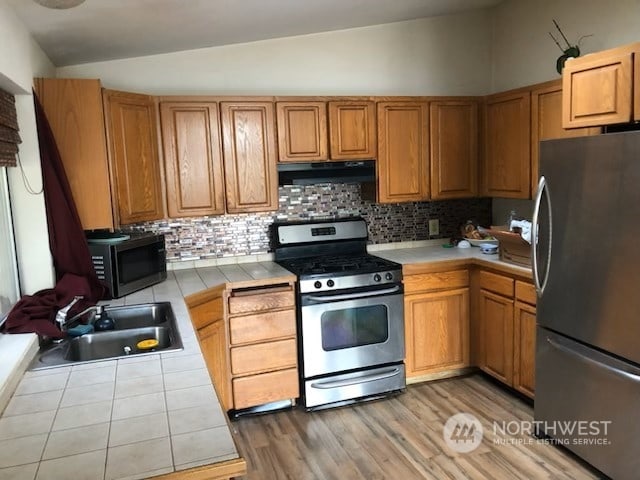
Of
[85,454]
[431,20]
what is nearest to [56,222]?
[85,454]

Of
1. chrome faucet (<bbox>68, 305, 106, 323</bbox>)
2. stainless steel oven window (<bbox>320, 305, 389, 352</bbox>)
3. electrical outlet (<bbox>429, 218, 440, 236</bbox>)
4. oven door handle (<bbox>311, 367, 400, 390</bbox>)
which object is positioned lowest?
oven door handle (<bbox>311, 367, 400, 390</bbox>)

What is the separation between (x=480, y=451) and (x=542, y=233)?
3.88 ft

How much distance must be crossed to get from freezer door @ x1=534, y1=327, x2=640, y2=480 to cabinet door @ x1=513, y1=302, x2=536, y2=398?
0.27 metres

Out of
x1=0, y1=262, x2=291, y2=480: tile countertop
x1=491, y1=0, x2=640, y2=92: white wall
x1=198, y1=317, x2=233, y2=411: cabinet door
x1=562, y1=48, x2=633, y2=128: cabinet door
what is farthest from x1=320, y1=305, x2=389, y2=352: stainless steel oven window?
x1=491, y1=0, x2=640, y2=92: white wall

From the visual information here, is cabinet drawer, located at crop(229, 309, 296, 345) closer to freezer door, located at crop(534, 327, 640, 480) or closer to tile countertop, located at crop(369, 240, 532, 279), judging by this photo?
tile countertop, located at crop(369, 240, 532, 279)

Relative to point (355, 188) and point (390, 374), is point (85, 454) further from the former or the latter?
point (355, 188)

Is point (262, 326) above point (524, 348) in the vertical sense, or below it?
above

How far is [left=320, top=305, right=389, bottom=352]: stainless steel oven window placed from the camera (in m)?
3.22

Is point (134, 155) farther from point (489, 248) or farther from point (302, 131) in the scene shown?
point (489, 248)

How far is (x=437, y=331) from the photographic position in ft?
11.6

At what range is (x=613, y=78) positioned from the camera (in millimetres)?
2377

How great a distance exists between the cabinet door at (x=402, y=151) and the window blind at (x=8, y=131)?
2182 millimetres
